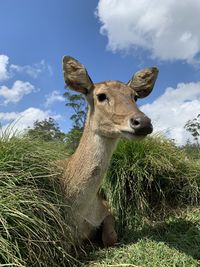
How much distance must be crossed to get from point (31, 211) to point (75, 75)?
1998 mm

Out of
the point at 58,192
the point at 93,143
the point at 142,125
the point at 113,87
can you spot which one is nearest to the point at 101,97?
the point at 113,87

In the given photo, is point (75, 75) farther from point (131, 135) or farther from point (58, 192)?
point (58, 192)

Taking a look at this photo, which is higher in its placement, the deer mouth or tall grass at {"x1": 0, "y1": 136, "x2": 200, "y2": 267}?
the deer mouth

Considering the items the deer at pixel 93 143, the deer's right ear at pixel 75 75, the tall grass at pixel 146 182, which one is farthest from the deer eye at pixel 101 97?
the tall grass at pixel 146 182

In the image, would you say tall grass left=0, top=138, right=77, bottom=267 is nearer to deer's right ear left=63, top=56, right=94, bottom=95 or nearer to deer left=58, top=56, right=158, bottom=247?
deer left=58, top=56, right=158, bottom=247

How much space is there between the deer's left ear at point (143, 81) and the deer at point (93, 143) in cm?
34

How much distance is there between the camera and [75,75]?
19.9 ft

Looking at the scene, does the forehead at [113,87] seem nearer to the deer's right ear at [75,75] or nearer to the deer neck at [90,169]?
the deer's right ear at [75,75]

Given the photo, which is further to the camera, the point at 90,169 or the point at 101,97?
the point at 101,97

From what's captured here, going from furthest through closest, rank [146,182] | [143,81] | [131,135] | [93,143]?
[146,182]
[143,81]
[93,143]
[131,135]

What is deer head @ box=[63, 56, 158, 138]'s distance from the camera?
536 cm

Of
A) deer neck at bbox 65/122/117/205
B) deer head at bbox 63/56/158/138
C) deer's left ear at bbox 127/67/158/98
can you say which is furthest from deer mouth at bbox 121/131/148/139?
deer's left ear at bbox 127/67/158/98

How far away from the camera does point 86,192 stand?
19.0 feet

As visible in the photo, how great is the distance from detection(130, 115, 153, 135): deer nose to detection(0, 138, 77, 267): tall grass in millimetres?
1336
